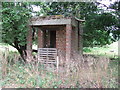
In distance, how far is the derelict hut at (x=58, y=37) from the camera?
5.93m

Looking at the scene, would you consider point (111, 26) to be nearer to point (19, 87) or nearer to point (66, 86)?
point (66, 86)

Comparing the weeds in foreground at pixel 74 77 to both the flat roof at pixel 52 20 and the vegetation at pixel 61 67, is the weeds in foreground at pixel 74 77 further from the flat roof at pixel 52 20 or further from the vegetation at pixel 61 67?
the flat roof at pixel 52 20

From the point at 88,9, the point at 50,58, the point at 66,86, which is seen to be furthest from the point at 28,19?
the point at 66,86

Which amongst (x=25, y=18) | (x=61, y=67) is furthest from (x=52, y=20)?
(x=61, y=67)

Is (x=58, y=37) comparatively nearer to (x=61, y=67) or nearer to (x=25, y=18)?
(x=25, y=18)

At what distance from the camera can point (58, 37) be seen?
7312 millimetres

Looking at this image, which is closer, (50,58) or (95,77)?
(95,77)

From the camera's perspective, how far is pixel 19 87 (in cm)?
352

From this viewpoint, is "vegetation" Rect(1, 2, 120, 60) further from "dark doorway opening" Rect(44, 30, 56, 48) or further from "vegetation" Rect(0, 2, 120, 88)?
"dark doorway opening" Rect(44, 30, 56, 48)

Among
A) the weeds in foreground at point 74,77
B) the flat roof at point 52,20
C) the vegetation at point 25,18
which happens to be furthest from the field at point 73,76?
the flat roof at point 52,20

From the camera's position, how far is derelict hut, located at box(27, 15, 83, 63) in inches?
233

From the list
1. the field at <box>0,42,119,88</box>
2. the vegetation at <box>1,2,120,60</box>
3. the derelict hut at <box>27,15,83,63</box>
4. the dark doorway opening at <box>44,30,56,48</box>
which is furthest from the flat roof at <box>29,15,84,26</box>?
the field at <box>0,42,119,88</box>

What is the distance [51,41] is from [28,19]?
3390 millimetres

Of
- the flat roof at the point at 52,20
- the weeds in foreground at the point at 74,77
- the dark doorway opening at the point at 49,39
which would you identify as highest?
the flat roof at the point at 52,20
